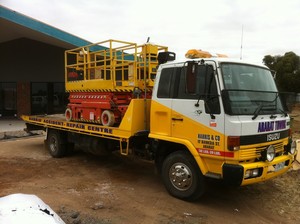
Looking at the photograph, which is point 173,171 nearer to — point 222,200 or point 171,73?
point 222,200

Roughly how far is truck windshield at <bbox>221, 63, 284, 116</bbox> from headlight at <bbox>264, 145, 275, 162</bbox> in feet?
1.84

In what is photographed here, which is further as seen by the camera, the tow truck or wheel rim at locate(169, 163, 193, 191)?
wheel rim at locate(169, 163, 193, 191)

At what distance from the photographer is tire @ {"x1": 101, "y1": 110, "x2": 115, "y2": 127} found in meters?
6.80

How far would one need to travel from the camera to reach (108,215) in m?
4.80

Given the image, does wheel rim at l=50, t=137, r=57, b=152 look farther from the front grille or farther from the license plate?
the license plate

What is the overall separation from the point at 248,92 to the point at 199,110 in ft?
2.61

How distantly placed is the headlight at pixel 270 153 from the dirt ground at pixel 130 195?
93 centimetres

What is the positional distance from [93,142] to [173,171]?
8.70 feet

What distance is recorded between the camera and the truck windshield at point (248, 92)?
4.66m

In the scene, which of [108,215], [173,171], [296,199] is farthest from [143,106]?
[296,199]

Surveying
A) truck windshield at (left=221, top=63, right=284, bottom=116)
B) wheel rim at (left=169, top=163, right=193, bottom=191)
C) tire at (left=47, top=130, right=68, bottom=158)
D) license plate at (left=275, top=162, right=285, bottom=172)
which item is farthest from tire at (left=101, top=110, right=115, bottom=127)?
license plate at (left=275, top=162, right=285, bottom=172)

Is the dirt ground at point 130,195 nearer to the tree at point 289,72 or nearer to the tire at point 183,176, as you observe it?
the tire at point 183,176

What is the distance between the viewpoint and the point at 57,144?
8797mm

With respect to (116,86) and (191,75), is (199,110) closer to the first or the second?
(191,75)
